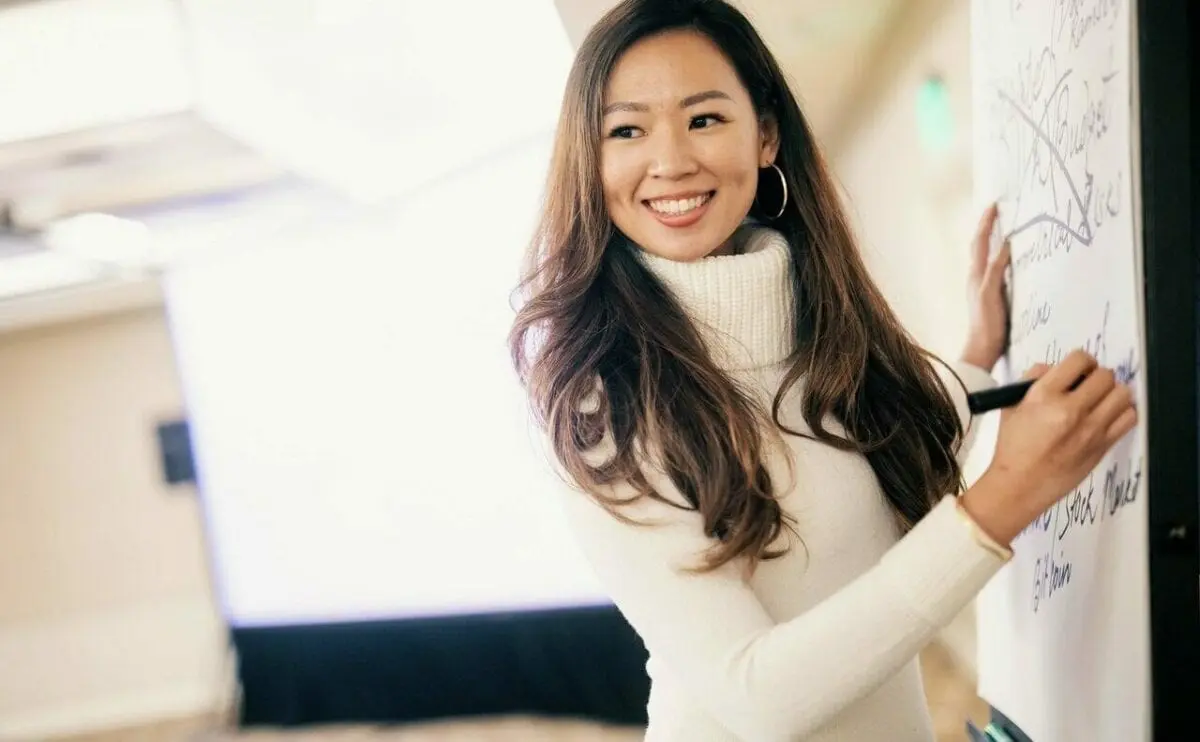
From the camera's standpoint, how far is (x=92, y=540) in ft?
4.54

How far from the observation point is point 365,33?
1218 millimetres

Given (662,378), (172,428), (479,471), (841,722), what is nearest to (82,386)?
(172,428)

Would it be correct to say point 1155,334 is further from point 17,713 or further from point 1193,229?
point 17,713

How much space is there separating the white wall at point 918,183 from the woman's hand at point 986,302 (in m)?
0.26

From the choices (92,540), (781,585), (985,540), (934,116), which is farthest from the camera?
(92,540)

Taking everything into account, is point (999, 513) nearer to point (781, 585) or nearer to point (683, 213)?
point (781, 585)

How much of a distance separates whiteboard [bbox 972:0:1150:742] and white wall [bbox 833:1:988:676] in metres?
0.30

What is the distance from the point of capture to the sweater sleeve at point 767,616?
0.49 metres

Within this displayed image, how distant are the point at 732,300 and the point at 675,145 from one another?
134mm

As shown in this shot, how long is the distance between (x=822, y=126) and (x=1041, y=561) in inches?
23.6

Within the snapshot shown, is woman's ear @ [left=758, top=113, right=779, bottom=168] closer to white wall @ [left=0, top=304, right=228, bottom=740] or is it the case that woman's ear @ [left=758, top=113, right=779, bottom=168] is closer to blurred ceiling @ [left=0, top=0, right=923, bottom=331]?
blurred ceiling @ [left=0, top=0, right=923, bottom=331]

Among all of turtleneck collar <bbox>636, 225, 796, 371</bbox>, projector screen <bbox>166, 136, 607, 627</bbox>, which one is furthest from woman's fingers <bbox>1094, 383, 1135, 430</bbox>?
projector screen <bbox>166, 136, 607, 627</bbox>

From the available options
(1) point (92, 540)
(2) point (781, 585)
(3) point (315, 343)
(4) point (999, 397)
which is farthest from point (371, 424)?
(4) point (999, 397)

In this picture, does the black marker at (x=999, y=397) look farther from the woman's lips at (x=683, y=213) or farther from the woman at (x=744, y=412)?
the woman's lips at (x=683, y=213)
